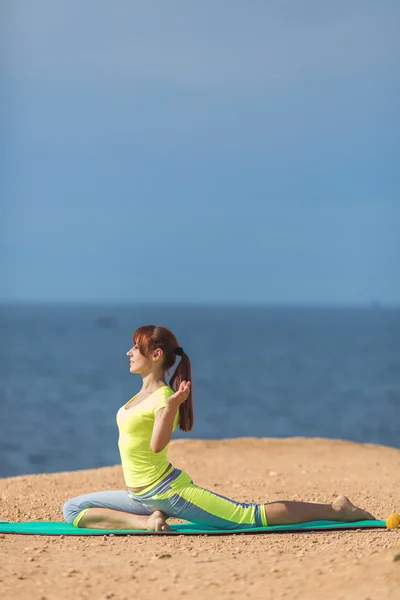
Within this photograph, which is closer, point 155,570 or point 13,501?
point 155,570

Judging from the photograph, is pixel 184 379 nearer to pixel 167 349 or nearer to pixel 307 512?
pixel 167 349

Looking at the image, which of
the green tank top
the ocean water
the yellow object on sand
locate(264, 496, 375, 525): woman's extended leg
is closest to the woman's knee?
the green tank top

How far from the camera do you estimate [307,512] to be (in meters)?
7.42

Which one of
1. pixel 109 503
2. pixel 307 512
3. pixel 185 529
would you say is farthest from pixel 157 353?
pixel 307 512

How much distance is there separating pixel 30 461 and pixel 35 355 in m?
59.9

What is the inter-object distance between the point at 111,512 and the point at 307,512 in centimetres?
143

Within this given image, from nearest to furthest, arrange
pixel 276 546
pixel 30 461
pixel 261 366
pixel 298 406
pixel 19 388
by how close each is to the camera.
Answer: pixel 276 546
pixel 30 461
pixel 298 406
pixel 19 388
pixel 261 366

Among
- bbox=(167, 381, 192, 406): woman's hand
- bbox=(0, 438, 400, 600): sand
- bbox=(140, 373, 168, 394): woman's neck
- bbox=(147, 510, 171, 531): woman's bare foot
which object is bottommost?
bbox=(0, 438, 400, 600): sand

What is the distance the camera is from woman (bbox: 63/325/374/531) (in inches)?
284

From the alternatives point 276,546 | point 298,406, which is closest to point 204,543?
point 276,546

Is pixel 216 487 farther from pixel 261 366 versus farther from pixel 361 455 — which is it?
pixel 261 366

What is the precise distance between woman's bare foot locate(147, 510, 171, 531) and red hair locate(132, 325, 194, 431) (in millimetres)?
645

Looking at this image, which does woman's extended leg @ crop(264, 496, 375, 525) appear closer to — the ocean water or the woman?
the woman

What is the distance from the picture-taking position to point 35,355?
3364 inches
